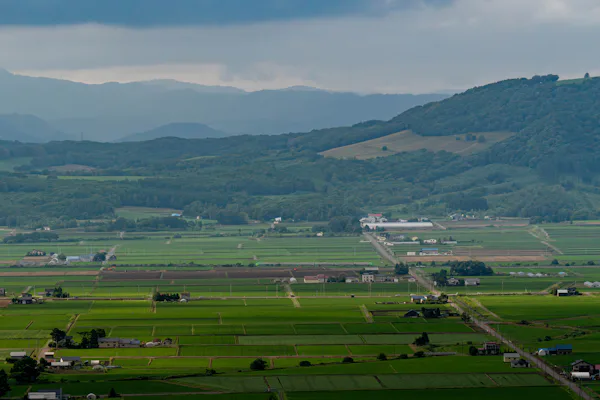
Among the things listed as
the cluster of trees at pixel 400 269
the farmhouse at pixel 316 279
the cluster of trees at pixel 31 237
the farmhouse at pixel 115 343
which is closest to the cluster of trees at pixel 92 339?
the farmhouse at pixel 115 343

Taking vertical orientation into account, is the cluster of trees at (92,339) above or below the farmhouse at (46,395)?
below

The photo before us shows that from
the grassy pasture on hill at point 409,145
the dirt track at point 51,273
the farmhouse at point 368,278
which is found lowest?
the farmhouse at point 368,278

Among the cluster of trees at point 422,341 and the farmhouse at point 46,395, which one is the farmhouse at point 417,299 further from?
the farmhouse at point 46,395

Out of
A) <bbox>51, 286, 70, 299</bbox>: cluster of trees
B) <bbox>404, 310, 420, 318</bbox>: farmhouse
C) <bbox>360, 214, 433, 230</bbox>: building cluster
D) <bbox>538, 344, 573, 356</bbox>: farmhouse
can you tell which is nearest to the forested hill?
<bbox>360, 214, 433, 230</bbox>: building cluster

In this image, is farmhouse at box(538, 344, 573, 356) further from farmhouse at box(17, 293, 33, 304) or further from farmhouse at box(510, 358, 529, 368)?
farmhouse at box(17, 293, 33, 304)

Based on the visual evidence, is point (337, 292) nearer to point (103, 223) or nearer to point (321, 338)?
point (321, 338)
